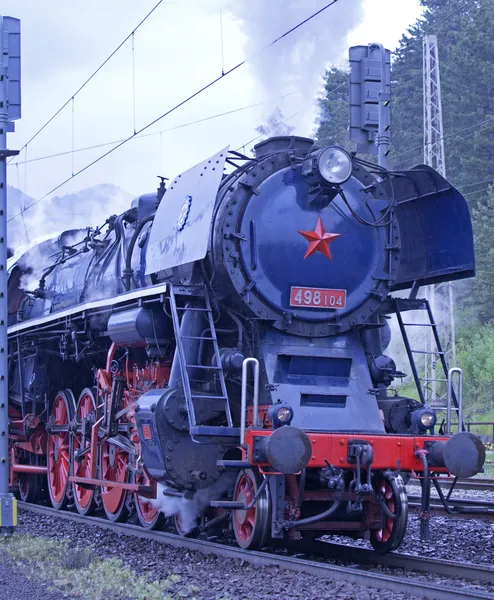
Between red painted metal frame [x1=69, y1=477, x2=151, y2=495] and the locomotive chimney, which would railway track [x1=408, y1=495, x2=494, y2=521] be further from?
the locomotive chimney

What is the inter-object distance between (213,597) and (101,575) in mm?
1036

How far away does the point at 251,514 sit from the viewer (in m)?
7.22

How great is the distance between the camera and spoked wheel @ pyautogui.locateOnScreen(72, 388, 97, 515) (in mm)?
10273

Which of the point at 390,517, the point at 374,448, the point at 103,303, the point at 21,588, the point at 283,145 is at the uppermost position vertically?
the point at 283,145

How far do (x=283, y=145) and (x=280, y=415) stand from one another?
8.30 feet

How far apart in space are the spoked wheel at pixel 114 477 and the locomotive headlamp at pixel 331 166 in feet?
11.6

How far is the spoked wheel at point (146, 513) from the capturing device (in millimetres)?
8750

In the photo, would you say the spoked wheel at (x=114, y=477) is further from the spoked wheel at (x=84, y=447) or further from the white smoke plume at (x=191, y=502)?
the white smoke plume at (x=191, y=502)

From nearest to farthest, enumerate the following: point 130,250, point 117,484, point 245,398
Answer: point 245,398 < point 117,484 < point 130,250

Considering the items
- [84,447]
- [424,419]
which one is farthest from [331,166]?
[84,447]

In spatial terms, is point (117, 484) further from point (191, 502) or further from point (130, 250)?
point (130, 250)

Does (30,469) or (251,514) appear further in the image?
(30,469)

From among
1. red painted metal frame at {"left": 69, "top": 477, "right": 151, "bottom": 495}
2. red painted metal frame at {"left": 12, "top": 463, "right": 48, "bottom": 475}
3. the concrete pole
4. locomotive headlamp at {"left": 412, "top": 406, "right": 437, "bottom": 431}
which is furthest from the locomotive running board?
locomotive headlamp at {"left": 412, "top": 406, "right": 437, "bottom": 431}

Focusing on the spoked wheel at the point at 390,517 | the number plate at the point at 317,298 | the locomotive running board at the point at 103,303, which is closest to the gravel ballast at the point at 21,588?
the locomotive running board at the point at 103,303
